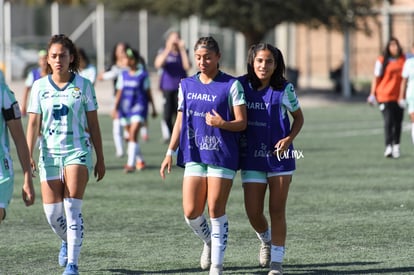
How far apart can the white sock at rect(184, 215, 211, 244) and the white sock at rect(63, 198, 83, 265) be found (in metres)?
0.86

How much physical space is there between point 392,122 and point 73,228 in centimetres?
1117

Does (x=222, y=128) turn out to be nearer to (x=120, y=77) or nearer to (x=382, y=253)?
(x=382, y=253)

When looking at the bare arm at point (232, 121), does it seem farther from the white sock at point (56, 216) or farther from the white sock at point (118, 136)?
the white sock at point (118, 136)

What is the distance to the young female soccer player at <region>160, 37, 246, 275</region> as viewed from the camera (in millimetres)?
8195

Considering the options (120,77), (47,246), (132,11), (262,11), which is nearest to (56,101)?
(47,246)

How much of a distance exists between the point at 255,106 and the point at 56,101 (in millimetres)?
1590

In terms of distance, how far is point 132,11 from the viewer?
147ft

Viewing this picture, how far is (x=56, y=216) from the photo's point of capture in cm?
856

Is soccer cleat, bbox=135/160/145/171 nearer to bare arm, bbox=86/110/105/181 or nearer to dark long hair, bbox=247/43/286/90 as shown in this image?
bare arm, bbox=86/110/105/181

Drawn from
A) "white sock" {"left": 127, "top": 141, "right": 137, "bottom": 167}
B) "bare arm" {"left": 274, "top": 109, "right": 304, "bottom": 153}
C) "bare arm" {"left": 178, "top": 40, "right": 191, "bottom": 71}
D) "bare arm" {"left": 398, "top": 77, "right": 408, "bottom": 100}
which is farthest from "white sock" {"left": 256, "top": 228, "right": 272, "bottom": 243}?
"bare arm" {"left": 178, "top": 40, "right": 191, "bottom": 71}

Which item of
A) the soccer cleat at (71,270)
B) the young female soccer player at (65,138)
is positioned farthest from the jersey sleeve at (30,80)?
the soccer cleat at (71,270)

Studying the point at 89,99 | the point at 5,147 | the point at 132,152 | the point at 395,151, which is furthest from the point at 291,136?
the point at 395,151

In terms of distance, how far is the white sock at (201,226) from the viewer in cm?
852

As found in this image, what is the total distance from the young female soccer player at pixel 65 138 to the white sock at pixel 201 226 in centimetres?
85
